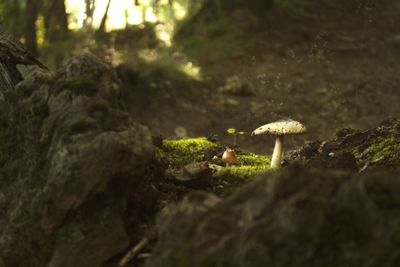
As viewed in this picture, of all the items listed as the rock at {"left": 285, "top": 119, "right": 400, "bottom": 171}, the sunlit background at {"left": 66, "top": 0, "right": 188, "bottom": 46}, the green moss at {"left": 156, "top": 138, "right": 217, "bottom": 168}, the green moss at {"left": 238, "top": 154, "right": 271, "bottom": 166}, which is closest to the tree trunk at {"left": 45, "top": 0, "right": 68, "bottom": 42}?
the sunlit background at {"left": 66, "top": 0, "right": 188, "bottom": 46}

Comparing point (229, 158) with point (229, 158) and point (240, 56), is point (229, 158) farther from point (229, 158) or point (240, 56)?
point (240, 56)

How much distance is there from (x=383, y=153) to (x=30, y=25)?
13814 millimetres

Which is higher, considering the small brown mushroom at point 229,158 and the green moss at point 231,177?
the small brown mushroom at point 229,158

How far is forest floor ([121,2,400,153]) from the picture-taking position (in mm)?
12109

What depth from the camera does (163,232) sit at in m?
2.37

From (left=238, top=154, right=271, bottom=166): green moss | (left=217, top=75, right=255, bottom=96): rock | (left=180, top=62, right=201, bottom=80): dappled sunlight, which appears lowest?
(left=238, top=154, right=271, bottom=166): green moss

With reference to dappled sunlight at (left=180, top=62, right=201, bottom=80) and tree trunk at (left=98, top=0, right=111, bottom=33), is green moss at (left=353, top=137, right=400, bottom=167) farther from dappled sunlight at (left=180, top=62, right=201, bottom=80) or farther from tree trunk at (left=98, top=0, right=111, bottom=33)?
tree trunk at (left=98, top=0, right=111, bottom=33)

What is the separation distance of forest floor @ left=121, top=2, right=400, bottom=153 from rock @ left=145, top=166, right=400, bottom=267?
331 inches

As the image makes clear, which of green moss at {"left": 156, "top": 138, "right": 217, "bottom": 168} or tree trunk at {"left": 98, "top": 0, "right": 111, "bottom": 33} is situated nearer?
green moss at {"left": 156, "top": 138, "right": 217, "bottom": 168}

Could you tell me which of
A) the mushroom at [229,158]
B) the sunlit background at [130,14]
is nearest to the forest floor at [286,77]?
the sunlit background at [130,14]

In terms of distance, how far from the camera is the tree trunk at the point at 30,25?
1595 cm

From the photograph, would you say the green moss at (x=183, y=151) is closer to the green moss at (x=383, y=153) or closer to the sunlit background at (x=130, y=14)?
the green moss at (x=383, y=153)

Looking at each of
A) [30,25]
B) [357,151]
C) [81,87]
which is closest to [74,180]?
[81,87]

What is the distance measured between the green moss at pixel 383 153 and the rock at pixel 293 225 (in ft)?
6.83
